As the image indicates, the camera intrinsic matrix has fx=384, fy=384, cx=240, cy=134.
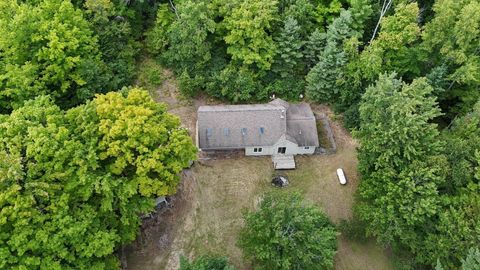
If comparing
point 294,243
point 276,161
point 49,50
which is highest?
point 49,50

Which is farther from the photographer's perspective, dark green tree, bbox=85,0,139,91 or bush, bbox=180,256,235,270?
dark green tree, bbox=85,0,139,91

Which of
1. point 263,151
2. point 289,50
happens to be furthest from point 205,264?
point 289,50

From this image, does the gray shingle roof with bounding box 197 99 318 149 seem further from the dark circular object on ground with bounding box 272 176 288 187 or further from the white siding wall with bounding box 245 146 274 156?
the dark circular object on ground with bounding box 272 176 288 187

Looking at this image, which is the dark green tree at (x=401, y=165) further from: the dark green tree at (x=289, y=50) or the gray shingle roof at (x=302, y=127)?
the dark green tree at (x=289, y=50)

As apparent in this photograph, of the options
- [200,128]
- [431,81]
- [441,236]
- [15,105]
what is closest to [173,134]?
[200,128]

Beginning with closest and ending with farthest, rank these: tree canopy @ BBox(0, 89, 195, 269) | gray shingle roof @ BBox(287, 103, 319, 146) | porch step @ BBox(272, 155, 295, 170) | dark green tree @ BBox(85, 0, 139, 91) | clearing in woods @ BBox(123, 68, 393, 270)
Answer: tree canopy @ BBox(0, 89, 195, 269) → clearing in woods @ BBox(123, 68, 393, 270) → porch step @ BBox(272, 155, 295, 170) → gray shingle roof @ BBox(287, 103, 319, 146) → dark green tree @ BBox(85, 0, 139, 91)

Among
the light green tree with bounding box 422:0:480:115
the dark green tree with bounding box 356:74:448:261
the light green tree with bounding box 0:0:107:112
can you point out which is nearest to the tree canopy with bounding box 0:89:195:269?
the light green tree with bounding box 0:0:107:112

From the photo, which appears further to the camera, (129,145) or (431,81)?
(431,81)

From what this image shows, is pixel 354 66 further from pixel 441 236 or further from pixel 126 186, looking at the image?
pixel 126 186
